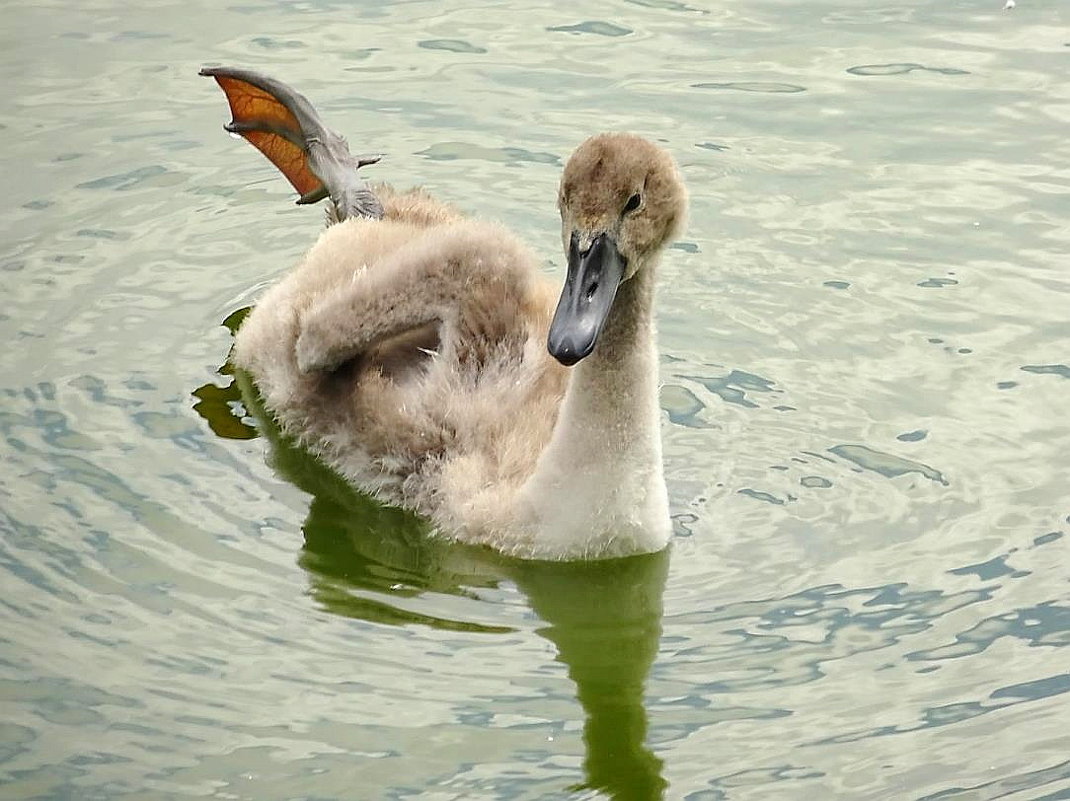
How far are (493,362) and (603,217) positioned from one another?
1.19 meters

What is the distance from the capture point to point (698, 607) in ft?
22.0

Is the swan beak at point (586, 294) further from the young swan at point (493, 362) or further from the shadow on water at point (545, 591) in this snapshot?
the shadow on water at point (545, 591)

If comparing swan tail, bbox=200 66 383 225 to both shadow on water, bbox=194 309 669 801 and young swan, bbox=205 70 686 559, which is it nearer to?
young swan, bbox=205 70 686 559

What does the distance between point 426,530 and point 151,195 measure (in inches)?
135

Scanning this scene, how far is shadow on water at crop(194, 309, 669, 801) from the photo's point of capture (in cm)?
607

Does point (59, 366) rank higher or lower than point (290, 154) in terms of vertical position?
lower

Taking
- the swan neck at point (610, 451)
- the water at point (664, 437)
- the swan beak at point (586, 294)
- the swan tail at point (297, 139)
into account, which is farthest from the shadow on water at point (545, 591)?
the swan tail at point (297, 139)

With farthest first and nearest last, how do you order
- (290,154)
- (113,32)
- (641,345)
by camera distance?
(113,32), (290,154), (641,345)

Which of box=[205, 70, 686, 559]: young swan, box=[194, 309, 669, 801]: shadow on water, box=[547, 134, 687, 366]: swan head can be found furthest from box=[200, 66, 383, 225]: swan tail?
box=[547, 134, 687, 366]: swan head

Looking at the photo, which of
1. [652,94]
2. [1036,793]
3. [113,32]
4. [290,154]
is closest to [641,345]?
[1036,793]

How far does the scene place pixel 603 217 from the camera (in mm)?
6395

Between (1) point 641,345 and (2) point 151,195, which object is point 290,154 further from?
(1) point 641,345

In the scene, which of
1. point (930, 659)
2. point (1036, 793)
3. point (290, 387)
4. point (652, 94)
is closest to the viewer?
point (1036, 793)

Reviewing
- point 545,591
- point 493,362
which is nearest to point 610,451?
point 545,591
